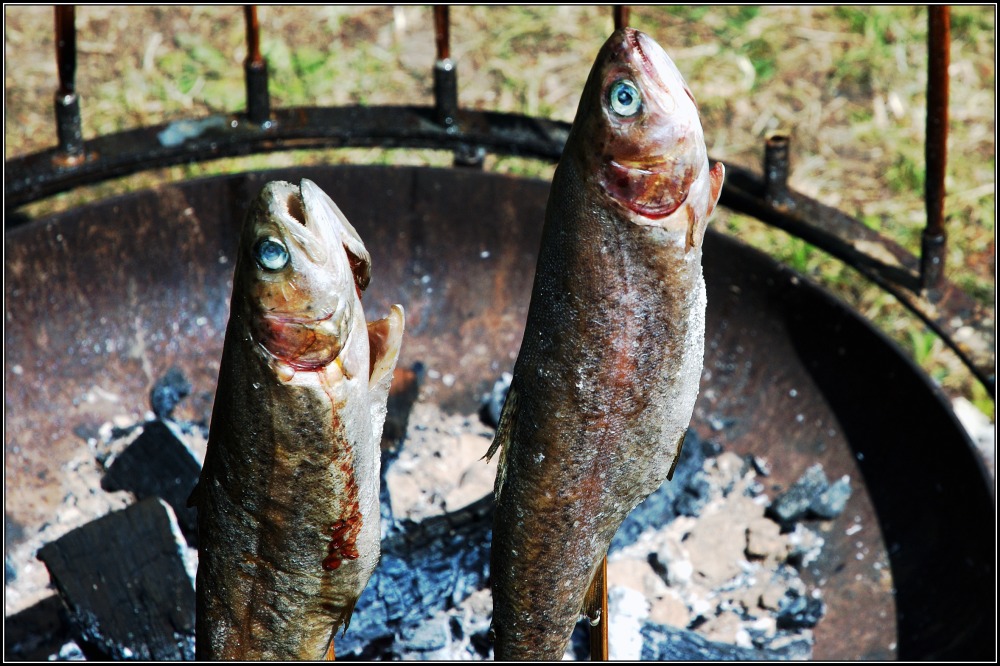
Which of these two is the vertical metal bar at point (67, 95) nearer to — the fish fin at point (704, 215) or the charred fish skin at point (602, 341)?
the charred fish skin at point (602, 341)

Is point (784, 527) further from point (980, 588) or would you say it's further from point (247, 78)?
point (247, 78)

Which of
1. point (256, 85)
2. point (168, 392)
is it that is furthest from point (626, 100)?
point (168, 392)

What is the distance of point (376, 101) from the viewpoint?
609 cm

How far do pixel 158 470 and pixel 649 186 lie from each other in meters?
2.16

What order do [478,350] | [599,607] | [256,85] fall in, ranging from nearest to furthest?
1. [599,607]
2. [256,85]
3. [478,350]

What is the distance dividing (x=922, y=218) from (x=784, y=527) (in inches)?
98.5

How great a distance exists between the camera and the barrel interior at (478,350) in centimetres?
315

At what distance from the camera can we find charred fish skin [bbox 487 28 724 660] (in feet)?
5.88

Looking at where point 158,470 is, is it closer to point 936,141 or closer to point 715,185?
point 715,185

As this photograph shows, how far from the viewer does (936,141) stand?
2945mm

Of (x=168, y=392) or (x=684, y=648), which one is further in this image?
(x=168, y=392)

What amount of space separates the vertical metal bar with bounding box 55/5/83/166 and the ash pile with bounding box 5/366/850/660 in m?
0.81

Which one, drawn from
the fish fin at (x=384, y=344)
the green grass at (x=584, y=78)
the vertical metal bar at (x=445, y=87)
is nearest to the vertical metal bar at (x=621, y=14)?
the vertical metal bar at (x=445, y=87)

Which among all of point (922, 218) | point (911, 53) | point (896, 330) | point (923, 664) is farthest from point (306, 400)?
point (911, 53)
